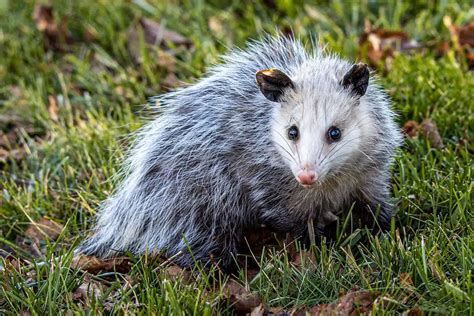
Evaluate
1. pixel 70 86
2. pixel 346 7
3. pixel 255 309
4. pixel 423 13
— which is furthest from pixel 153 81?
pixel 255 309

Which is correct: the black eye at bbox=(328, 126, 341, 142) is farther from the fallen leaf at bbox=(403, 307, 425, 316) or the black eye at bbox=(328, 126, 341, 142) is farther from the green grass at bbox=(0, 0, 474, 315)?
the fallen leaf at bbox=(403, 307, 425, 316)

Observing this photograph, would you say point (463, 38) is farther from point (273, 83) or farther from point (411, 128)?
point (273, 83)

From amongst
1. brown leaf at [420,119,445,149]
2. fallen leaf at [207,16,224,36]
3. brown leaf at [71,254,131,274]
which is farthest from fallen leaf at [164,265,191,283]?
fallen leaf at [207,16,224,36]

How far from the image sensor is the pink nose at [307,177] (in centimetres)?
291

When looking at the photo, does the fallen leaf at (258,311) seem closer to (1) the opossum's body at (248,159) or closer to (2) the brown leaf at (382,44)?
(1) the opossum's body at (248,159)

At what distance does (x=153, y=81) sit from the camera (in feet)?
16.3

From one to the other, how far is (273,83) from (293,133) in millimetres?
218

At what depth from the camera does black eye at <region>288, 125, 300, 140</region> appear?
309cm

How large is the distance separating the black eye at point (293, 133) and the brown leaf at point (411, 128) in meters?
1.10

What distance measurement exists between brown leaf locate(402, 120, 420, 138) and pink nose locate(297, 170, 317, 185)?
1.25 metres

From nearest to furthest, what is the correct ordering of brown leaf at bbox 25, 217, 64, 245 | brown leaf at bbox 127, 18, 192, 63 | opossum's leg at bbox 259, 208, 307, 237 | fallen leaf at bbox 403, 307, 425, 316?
fallen leaf at bbox 403, 307, 425, 316 < opossum's leg at bbox 259, 208, 307, 237 < brown leaf at bbox 25, 217, 64, 245 < brown leaf at bbox 127, 18, 192, 63

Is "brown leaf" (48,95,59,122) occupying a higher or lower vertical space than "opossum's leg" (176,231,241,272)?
higher

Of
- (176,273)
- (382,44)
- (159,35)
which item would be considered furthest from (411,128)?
(159,35)

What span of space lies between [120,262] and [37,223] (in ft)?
1.86
